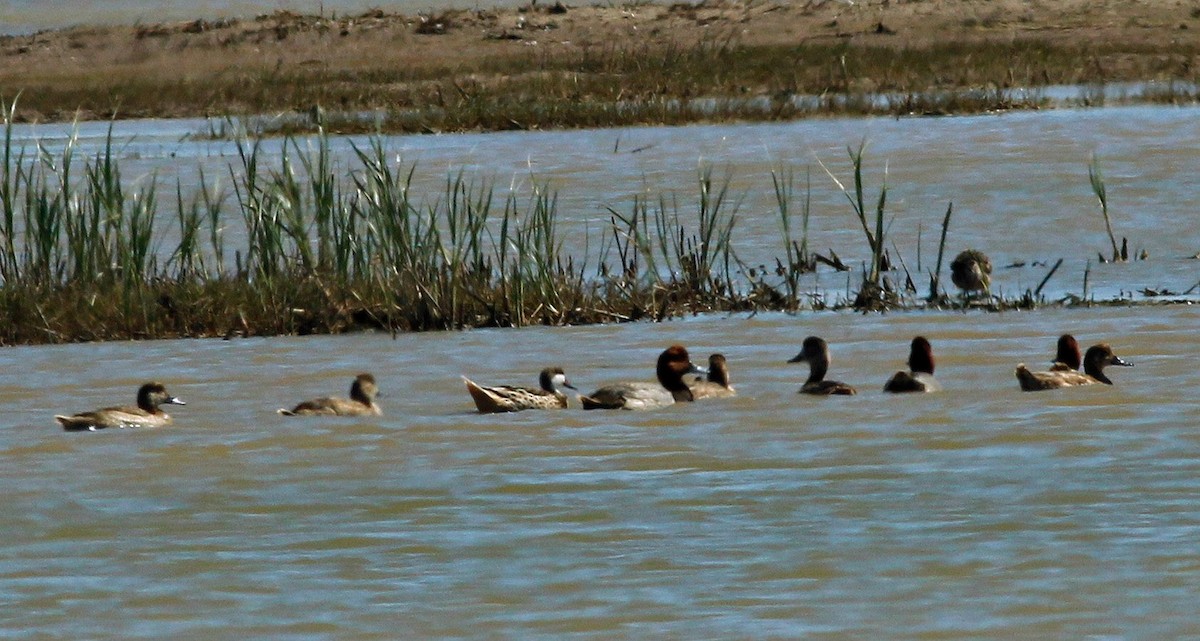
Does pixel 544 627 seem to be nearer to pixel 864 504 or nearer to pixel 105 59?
pixel 864 504

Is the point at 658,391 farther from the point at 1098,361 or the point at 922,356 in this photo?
the point at 1098,361

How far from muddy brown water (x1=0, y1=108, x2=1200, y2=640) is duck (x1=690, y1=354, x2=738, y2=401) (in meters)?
0.16

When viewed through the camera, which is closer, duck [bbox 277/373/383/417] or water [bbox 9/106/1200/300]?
duck [bbox 277/373/383/417]

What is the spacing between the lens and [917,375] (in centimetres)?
904

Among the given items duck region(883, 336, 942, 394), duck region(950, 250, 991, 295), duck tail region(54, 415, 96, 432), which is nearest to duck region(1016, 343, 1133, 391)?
duck region(883, 336, 942, 394)

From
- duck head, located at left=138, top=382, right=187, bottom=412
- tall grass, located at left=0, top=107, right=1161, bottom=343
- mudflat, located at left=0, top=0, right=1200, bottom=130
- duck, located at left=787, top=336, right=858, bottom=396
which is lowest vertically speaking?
duck head, located at left=138, top=382, right=187, bottom=412

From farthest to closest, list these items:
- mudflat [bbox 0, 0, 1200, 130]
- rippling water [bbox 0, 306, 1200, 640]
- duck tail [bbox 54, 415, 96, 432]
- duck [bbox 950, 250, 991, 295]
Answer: mudflat [bbox 0, 0, 1200, 130]
duck [bbox 950, 250, 991, 295]
duck tail [bbox 54, 415, 96, 432]
rippling water [bbox 0, 306, 1200, 640]

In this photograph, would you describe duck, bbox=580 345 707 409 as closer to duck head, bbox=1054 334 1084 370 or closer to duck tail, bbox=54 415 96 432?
duck head, bbox=1054 334 1084 370

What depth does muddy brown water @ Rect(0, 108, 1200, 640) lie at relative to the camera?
5668mm

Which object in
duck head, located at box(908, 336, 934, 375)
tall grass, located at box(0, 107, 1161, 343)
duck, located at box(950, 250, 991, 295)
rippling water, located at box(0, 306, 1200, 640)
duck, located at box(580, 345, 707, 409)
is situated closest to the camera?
rippling water, located at box(0, 306, 1200, 640)

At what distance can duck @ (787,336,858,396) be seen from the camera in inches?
351

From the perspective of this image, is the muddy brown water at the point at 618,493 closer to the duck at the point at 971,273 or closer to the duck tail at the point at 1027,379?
the duck tail at the point at 1027,379

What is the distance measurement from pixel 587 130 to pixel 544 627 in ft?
65.2

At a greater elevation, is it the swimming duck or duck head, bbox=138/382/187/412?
the swimming duck
